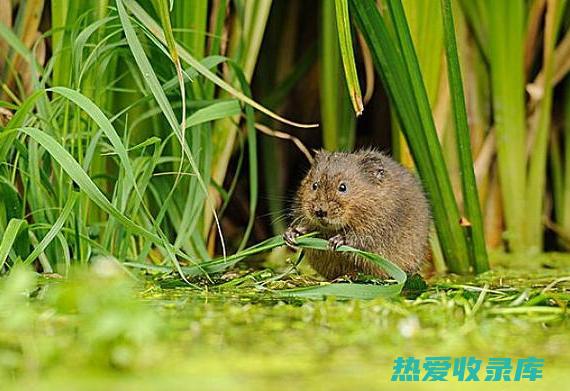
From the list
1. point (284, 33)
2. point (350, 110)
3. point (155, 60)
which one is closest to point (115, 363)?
point (155, 60)

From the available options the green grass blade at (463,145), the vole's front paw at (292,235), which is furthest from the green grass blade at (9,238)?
the green grass blade at (463,145)

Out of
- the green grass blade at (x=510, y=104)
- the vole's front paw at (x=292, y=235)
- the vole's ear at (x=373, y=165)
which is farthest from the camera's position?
the green grass blade at (x=510, y=104)

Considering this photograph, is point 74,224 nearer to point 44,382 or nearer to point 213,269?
point 213,269

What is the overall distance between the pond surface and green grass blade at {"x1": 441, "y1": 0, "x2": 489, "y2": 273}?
2.33 feet

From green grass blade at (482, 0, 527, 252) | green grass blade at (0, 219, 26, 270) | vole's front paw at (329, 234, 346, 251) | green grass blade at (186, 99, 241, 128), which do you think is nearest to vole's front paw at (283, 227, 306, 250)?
vole's front paw at (329, 234, 346, 251)

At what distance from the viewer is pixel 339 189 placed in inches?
131

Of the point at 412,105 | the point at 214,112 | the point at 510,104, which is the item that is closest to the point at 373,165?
the point at 412,105

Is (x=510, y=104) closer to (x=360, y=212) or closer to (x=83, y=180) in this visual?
(x=360, y=212)

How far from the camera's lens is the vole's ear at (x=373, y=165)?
3.34 metres

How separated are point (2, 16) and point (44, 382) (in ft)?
7.07

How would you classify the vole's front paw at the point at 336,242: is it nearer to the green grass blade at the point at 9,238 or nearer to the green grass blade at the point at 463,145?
the green grass blade at the point at 463,145

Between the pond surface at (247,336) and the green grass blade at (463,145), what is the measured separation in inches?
28.0

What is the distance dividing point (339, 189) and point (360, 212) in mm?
104

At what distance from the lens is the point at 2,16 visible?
11.3ft
